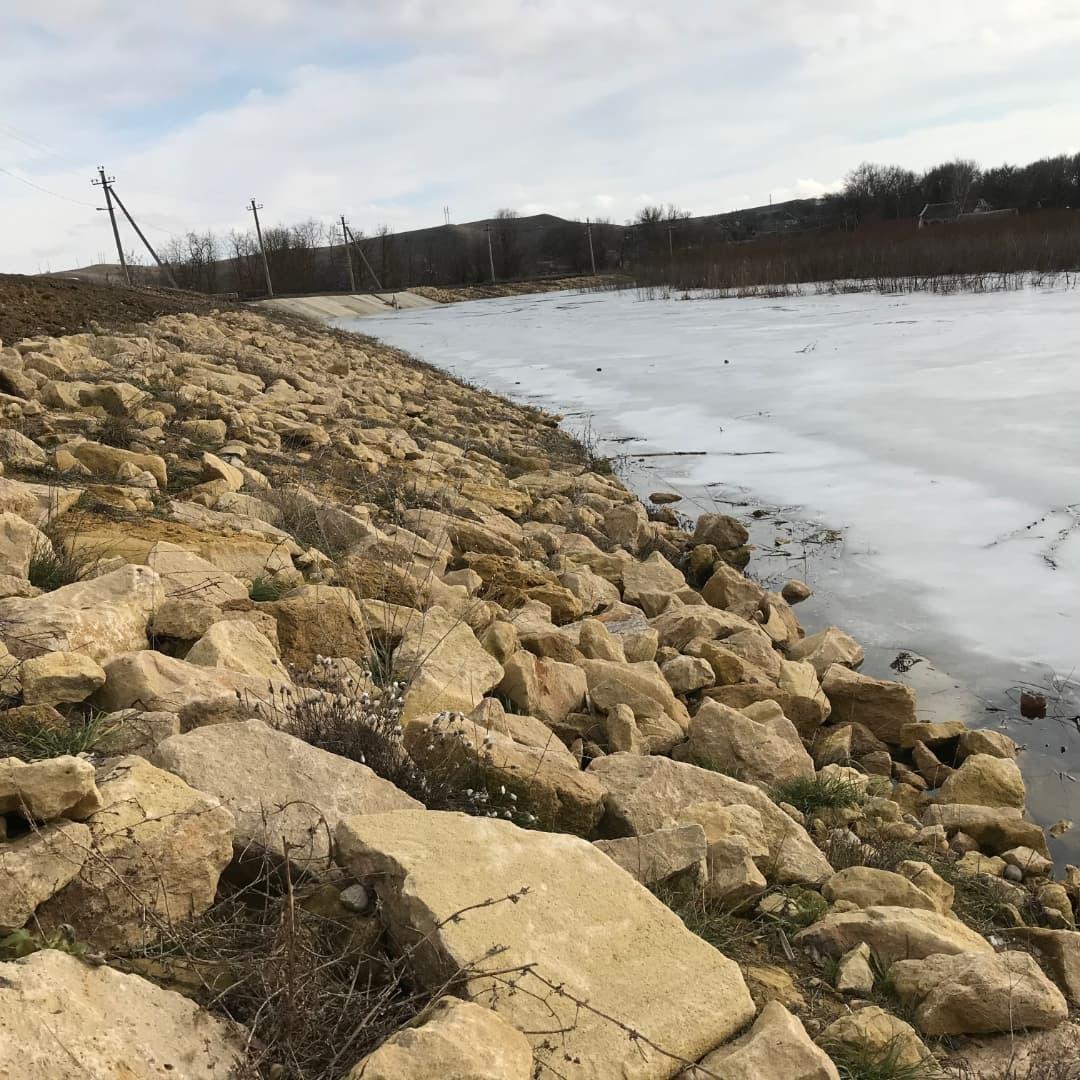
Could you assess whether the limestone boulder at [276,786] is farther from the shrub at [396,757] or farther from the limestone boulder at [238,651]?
the limestone boulder at [238,651]

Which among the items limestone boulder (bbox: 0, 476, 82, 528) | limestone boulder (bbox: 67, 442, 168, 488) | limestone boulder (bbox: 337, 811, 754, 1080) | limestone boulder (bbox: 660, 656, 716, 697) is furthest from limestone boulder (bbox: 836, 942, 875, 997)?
limestone boulder (bbox: 67, 442, 168, 488)

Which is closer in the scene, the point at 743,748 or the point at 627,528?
the point at 743,748

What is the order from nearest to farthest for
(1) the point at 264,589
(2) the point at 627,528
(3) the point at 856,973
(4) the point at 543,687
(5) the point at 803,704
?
(3) the point at 856,973, (4) the point at 543,687, (1) the point at 264,589, (5) the point at 803,704, (2) the point at 627,528

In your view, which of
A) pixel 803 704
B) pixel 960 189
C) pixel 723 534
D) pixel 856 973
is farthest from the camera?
pixel 960 189

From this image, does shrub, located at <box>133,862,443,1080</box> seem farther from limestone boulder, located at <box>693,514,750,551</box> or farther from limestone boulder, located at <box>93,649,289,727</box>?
limestone boulder, located at <box>693,514,750,551</box>

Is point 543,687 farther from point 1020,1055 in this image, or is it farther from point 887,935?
point 1020,1055

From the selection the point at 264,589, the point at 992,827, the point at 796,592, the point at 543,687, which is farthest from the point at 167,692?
the point at 796,592

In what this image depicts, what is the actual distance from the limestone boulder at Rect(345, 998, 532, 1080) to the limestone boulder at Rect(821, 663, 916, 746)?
9.25 feet

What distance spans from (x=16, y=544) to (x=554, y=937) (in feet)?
7.39

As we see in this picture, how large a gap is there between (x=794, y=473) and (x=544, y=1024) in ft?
21.9

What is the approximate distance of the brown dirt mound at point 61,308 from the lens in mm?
9586

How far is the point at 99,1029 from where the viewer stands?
1.22 m

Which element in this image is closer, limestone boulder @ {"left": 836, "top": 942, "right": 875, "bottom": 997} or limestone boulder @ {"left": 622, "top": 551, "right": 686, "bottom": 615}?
limestone boulder @ {"left": 836, "top": 942, "right": 875, "bottom": 997}

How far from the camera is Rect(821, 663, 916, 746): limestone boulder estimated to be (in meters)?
3.81
